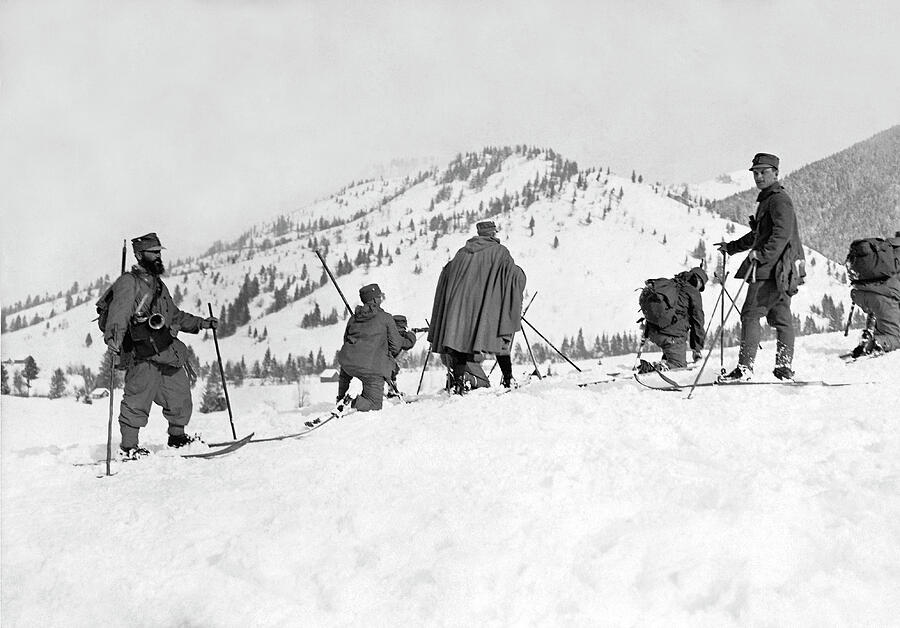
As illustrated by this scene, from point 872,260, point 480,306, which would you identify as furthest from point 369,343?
point 872,260

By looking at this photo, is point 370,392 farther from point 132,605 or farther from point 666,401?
point 132,605

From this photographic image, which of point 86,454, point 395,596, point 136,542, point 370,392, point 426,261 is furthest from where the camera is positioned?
point 426,261

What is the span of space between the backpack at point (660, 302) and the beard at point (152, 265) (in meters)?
6.77

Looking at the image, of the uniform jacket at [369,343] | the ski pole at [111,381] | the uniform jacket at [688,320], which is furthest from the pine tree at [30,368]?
the uniform jacket at [688,320]

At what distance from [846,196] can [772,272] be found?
626 feet

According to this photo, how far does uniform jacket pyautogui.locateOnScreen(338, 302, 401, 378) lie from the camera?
8.19m

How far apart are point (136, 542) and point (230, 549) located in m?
0.76

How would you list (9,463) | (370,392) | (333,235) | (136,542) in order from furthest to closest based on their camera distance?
(333,235) → (370,392) → (9,463) → (136,542)

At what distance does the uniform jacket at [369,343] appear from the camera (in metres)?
8.19

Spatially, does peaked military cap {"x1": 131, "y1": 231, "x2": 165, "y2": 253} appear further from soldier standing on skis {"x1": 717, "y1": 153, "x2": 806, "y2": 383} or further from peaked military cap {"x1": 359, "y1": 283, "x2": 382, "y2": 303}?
soldier standing on skis {"x1": 717, "y1": 153, "x2": 806, "y2": 383}

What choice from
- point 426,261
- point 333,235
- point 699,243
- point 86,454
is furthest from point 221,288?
point 86,454

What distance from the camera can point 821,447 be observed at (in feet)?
13.6

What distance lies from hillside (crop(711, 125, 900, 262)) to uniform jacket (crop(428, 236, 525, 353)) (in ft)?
503

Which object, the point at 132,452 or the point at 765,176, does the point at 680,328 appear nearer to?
the point at 765,176
